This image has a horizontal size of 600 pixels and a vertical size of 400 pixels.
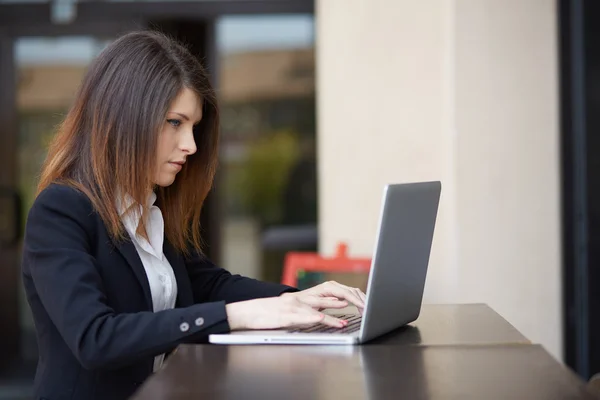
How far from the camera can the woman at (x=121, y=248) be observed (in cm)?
192

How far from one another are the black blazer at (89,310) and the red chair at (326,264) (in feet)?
6.71

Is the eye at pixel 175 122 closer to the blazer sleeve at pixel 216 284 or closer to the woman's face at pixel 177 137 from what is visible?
the woman's face at pixel 177 137

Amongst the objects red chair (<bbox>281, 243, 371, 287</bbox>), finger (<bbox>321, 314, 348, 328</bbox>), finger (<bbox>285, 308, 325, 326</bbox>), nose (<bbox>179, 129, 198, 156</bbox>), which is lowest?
red chair (<bbox>281, 243, 371, 287</bbox>)

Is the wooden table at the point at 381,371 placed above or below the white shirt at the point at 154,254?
below

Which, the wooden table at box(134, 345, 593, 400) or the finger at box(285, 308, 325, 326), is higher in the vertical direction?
the finger at box(285, 308, 325, 326)

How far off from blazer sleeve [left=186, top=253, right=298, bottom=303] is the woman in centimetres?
8

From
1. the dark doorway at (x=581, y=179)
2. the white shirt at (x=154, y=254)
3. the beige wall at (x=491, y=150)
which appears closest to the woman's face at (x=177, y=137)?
the white shirt at (x=154, y=254)

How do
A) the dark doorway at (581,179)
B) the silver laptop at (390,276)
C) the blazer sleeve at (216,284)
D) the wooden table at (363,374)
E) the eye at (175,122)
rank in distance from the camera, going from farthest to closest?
the dark doorway at (581,179) < the blazer sleeve at (216,284) < the eye at (175,122) < the silver laptop at (390,276) < the wooden table at (363,374)

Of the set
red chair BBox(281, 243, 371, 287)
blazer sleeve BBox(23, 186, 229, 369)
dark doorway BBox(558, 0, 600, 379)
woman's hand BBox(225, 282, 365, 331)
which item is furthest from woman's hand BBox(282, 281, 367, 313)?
dark doorway BBox(558, 0, 600, 379)

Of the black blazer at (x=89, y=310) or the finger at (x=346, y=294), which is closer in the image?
the black blazer at (x=89, y=310)

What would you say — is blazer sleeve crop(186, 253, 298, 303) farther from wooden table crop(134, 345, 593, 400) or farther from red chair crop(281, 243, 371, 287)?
red chair crop(281, 243, 371, 287)

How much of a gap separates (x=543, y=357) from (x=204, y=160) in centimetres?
111

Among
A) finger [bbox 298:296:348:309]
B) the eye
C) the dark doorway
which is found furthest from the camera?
the dark doorway

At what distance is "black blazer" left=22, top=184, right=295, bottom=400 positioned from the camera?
1.90 metres
